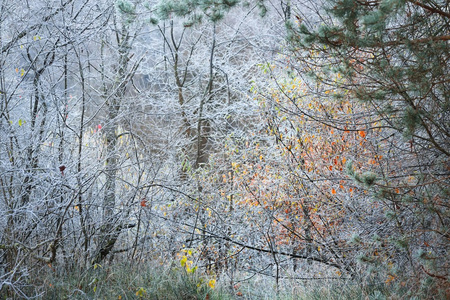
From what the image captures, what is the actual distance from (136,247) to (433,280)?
3095 mm

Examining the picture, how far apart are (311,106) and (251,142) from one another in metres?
1.73

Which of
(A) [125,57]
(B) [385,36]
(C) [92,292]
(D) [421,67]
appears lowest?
(C) [92,292]

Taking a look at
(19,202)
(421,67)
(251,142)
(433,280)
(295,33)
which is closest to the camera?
(421,67)

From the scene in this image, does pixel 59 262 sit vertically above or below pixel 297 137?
below

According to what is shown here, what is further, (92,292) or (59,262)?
(59,262)

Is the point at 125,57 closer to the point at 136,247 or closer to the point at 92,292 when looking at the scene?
the point at 136,247

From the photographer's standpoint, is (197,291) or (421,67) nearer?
(421,67)

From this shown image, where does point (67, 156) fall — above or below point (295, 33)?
below

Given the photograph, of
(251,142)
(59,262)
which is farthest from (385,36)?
(251,142)

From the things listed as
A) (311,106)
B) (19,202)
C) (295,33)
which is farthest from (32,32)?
(311,106)

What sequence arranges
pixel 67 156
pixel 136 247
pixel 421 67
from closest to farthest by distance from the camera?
1. pixel 421 67
2. pixel 67 156
3. pixel 136 247

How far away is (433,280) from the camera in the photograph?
11.1 ft

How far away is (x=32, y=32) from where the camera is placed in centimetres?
436

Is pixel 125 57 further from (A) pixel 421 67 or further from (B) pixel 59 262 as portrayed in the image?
(A) pixel 421 67
